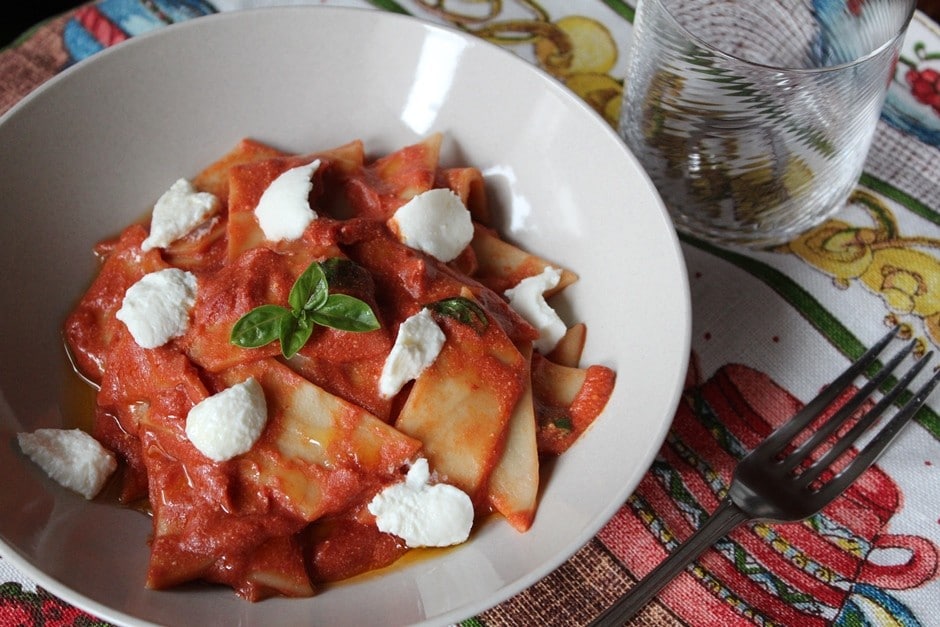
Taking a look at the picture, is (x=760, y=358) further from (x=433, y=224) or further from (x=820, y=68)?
(x=433, y=224)

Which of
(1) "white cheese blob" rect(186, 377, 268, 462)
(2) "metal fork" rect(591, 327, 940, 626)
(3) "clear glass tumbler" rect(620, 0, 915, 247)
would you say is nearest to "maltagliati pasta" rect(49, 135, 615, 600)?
(1) "white cheese blob" rect(186, 377, 268, 462)

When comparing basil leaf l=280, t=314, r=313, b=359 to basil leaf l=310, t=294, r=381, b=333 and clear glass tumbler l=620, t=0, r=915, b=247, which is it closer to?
basil leaf l=310, t=294, r=381, b=333

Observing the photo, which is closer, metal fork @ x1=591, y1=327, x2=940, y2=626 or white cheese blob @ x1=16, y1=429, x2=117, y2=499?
white cheese blob @ x1=16, y1=429, x2=117, y2=499

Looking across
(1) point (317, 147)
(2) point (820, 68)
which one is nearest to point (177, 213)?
(1) point (317, 147)

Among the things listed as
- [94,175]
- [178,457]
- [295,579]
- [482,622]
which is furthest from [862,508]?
[94,175]

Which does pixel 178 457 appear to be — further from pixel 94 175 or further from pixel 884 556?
pixel 884 556
